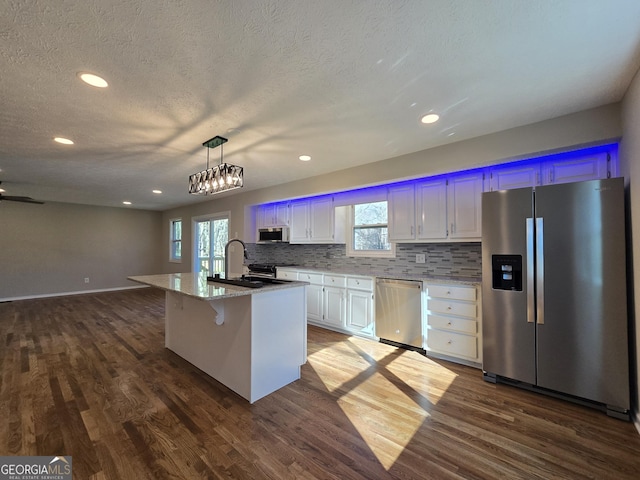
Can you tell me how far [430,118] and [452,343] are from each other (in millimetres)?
2376

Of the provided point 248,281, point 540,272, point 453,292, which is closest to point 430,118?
point 540,272

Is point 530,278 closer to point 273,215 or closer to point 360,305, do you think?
point 360,305

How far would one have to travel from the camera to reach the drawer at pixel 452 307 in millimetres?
2906

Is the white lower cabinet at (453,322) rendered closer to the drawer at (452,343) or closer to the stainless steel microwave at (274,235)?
the drawer at (452,343)

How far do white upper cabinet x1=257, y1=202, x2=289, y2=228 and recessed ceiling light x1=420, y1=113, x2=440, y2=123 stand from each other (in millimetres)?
3233

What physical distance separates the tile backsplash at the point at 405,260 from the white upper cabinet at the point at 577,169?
102 cm

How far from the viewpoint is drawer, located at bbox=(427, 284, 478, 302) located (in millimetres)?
2904

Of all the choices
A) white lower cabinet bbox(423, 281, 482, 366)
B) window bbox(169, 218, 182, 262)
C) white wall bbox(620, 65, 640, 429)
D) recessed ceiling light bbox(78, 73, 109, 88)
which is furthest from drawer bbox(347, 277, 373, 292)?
window bbox(169, 218, 182, 262)

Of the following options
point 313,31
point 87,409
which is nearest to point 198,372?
point 87,409

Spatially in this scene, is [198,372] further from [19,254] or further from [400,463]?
[19,254]

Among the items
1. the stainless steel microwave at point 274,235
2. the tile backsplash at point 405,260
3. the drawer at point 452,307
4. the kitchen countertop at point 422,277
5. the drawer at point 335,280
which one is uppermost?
the stainless steel microwave at point 274,235

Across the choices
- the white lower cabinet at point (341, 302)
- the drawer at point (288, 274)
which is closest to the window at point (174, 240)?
the drawer at point (288, 274)

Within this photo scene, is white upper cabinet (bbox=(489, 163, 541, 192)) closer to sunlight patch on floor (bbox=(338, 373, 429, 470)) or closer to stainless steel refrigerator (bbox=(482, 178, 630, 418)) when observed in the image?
stainless steel refrigerator (bbox=(482, 178, 630, 418))

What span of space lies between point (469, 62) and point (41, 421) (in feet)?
12.6
